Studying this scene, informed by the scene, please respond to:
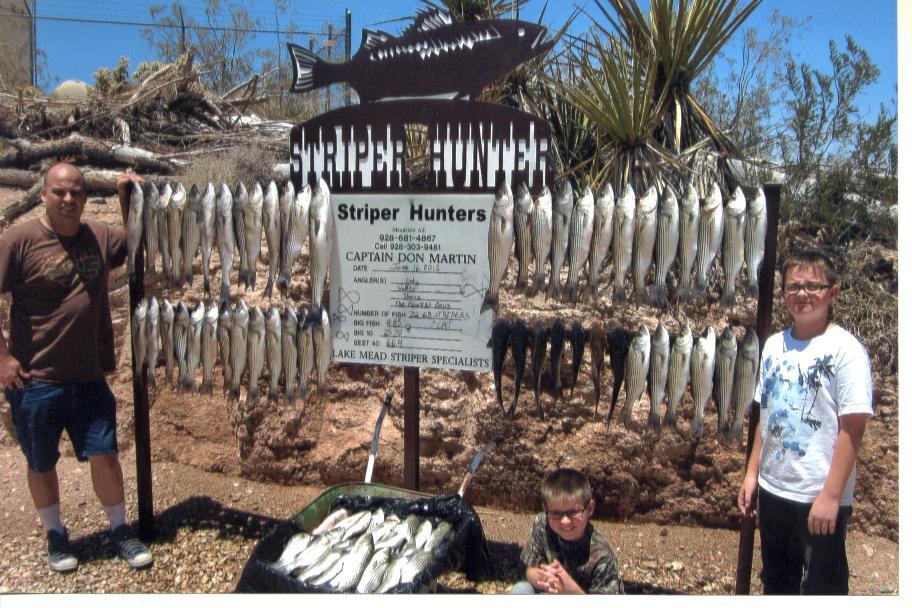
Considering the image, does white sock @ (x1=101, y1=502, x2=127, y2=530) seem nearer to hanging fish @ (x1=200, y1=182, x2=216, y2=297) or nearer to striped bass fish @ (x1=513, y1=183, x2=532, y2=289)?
hanging fish @ (x1=200, y1=182, x2=216, y2=297)

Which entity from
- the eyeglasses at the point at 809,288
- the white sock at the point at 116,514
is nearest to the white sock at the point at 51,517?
the white sock at the point at 116,514

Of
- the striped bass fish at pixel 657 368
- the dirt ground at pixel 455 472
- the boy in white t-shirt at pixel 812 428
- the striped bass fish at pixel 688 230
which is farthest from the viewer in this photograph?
the dirt ground at pixel 455 472

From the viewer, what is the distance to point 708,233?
3.04 meters

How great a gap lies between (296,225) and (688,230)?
1868 millimetres

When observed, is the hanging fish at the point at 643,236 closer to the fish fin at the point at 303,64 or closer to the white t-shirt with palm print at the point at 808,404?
the white t-shirt with palm print at the point at 808,404

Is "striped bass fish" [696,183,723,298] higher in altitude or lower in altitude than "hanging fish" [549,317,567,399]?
higher

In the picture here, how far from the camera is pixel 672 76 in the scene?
5152 millimetres

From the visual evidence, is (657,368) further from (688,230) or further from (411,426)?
(411,426)

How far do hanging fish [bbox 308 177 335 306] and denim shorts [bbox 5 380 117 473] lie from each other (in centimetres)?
145

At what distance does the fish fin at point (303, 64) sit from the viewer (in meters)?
3.88

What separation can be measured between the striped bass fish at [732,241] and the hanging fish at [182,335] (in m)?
2.72

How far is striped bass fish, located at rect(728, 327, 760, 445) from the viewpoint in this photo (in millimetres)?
3063

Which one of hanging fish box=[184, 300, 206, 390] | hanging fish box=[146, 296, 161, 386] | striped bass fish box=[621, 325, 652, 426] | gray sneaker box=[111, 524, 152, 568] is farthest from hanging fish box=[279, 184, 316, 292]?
gray sneaker box=[111, 524, 152, 568]
